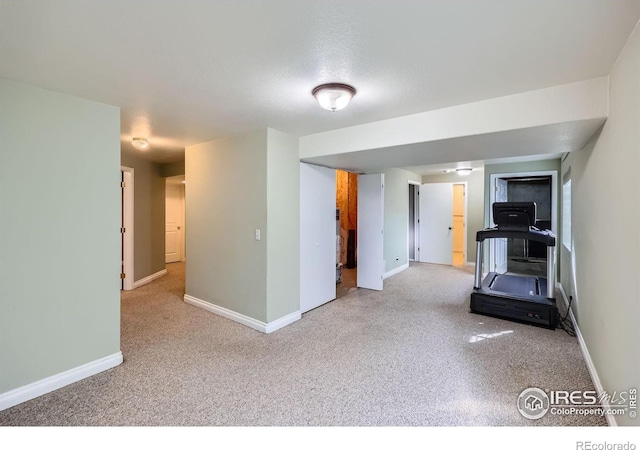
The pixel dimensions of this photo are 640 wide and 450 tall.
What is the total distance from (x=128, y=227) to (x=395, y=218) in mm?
5074

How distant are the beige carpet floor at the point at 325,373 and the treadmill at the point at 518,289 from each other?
14cm

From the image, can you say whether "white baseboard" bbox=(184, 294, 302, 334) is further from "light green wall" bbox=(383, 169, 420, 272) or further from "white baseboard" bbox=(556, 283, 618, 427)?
"light green wall" bbox=(383, 169, 420, 272)

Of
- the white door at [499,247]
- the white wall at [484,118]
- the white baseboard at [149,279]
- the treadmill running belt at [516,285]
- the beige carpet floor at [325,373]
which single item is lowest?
Result: the beige carpet floor at [325,373]

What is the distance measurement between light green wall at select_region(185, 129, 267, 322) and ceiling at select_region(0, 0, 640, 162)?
3.24ft

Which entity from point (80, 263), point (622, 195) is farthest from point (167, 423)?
point (622, 195)

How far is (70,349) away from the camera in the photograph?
249cm

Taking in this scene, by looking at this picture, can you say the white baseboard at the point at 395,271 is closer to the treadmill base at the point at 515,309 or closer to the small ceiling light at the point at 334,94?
the treadmill base at the point at 515,309

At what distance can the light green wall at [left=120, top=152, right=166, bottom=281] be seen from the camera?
5465 millimetres

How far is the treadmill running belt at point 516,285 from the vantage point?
435 centimetres

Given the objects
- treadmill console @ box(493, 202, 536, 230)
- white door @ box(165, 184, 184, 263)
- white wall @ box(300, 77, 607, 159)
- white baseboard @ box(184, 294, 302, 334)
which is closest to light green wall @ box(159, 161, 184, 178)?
white door @ box(165, 184, 184, 263)

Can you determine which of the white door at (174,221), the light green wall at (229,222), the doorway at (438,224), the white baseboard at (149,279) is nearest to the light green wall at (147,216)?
the white baseboard at (149,279)

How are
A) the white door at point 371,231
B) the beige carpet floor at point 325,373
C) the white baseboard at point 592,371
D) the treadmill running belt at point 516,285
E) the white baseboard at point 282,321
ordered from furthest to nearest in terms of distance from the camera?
the white door at point 371,231
the treadmill running belt at point 516,285
the white baseboard at point 282,321
the beige carpet floor at point 325,373
the white baseboard at point 592,371
